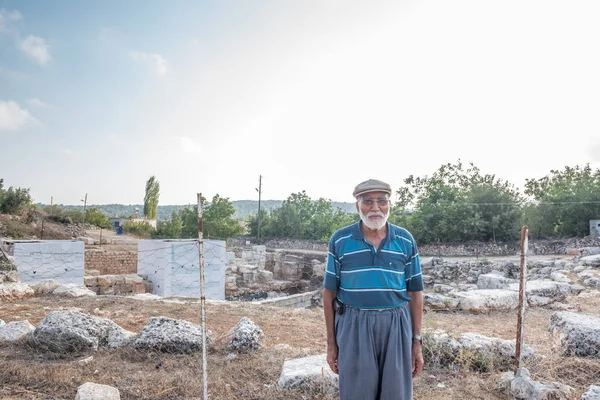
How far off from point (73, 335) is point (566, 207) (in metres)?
26.1

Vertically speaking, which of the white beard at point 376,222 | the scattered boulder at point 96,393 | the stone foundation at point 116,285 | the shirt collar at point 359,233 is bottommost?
the stone foundation at point 116,285

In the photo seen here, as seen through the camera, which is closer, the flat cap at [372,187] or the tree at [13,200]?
the flat cap at [372,187]

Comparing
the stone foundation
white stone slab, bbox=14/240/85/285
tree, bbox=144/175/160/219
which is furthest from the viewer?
tree, bbox=144/175/160/219

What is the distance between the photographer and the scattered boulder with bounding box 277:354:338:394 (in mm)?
3592

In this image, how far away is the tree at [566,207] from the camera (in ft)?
73.0

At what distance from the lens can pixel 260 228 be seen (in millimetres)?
37219

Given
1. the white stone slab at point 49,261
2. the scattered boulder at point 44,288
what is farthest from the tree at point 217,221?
the scattered boulder at point 44,288

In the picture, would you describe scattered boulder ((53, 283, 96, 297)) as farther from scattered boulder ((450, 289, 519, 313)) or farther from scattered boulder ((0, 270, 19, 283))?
scattered boulder ((450, 289, 519, 313))

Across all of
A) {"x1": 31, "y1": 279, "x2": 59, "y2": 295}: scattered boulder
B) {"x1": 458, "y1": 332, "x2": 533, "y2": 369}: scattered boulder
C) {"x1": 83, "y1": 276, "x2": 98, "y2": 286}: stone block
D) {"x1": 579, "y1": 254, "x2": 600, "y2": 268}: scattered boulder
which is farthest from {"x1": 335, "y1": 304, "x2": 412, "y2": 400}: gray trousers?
{"x1": 579, "y1": 254, "x2": 600, "y2": 268}: scattered boulder

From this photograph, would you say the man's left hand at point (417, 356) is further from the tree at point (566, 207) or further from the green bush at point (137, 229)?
the green bush at point (137, 229)

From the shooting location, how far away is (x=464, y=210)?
78.4 feet

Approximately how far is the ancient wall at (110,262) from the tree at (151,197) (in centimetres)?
4082

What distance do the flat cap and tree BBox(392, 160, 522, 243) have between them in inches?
892

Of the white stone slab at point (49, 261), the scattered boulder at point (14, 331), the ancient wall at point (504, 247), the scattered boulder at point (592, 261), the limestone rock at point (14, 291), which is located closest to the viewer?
the scattered boulder at point (14, 331)
